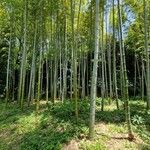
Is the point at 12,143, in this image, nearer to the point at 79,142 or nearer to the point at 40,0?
the point at 79,142

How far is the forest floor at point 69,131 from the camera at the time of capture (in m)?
11.2

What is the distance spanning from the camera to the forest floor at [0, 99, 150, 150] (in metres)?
11.2

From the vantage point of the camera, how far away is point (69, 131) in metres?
11.7

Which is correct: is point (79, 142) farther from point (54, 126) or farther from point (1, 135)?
point (1, 135)

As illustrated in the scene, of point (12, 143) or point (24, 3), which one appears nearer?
point (12, 143)

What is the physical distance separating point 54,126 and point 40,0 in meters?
6.75

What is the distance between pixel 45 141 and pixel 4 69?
75.6 feet

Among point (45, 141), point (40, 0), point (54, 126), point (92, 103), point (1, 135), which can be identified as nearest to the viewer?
point (92, 103)

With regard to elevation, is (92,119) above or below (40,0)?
below

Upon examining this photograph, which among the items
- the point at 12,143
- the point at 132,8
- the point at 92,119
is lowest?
the point at 12,143

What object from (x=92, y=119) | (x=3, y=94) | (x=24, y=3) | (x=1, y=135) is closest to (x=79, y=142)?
(x=92, y=119)

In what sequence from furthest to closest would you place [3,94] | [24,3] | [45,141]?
[3,94] → [24,3] → [45,141]

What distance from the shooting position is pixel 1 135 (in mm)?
14188

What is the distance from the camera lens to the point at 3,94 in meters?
32.3
